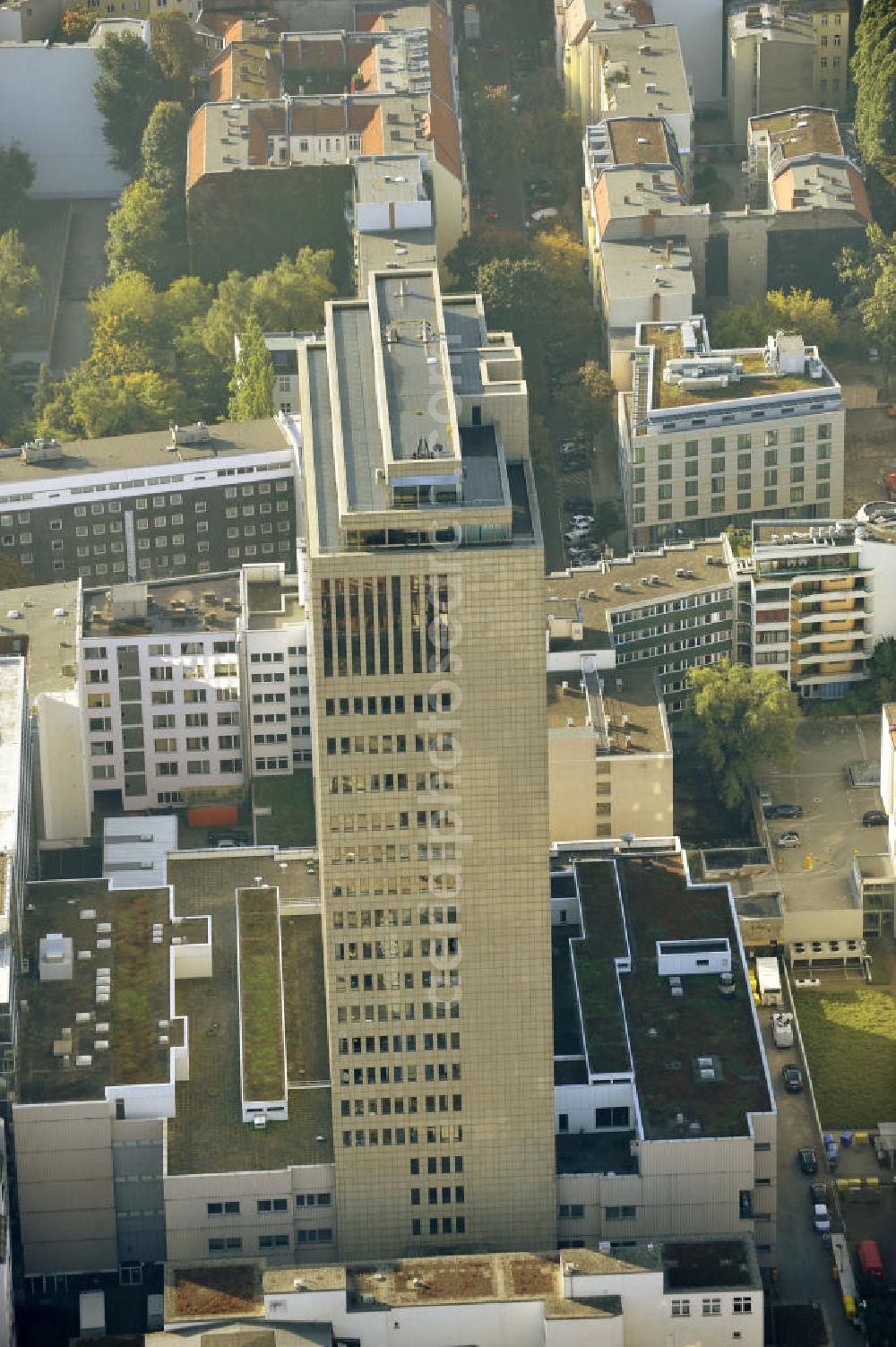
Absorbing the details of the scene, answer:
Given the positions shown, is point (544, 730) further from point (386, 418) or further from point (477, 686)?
point (386, 418)

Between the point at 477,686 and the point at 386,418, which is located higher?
the point at 386,418

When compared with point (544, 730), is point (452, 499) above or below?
above

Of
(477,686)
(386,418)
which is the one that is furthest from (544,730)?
(386,418)

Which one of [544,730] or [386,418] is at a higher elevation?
[386,418]
